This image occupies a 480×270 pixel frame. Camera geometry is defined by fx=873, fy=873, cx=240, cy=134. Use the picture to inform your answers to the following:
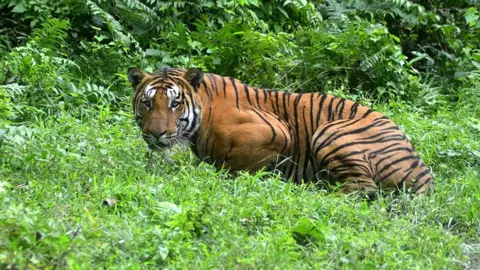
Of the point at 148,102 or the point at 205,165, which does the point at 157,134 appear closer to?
the point at 148,102

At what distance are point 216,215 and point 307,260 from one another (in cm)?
68

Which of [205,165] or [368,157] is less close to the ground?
[368,157]

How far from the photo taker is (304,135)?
7.49m

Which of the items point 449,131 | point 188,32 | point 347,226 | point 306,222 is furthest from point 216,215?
point 188,32

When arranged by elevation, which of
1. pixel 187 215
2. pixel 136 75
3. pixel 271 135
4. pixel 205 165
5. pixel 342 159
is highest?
pixel 136 75

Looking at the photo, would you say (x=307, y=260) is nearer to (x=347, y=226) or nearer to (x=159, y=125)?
(x=347, y=226)

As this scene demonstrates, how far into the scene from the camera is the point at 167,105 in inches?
283

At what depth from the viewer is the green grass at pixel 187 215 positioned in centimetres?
481

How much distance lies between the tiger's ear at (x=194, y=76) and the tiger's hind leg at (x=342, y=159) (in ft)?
3.55

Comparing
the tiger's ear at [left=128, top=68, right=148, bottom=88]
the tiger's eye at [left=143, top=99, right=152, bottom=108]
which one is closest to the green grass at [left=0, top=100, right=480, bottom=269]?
the tiger's eye at [left=143, top=99, right=152, bottom=108]

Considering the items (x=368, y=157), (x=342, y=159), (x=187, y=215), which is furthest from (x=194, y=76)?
(x=187, y=215)

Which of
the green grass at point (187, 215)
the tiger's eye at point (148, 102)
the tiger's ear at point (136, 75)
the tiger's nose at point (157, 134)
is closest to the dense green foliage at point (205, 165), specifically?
the green grass at point (187, 215)

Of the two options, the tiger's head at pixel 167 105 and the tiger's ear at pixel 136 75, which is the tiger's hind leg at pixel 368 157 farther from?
the tiger's ear at pixel 136 75

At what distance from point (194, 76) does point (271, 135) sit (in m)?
0.81
